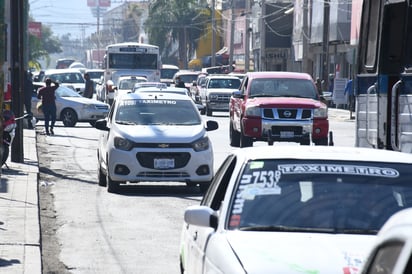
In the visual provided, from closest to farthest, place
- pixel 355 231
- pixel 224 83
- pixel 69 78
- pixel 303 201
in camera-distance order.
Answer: pixel 355 231, pixel 303 201, pixel 224 83, pixel 69 78

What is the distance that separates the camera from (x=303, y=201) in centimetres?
710

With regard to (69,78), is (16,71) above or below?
above

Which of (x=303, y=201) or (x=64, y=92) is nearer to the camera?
(x=303, y=201)

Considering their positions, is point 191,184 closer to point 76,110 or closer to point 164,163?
point 164,163

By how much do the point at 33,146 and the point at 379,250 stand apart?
24438 mm

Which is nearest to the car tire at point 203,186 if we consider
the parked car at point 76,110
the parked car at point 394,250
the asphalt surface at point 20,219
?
the asphalt surface at point 20,219

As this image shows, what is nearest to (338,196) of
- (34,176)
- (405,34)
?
(405,34)

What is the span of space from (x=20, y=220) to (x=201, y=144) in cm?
470

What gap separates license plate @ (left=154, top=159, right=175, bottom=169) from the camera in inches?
687

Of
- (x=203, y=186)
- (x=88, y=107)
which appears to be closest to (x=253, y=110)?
(x=203, y=186)

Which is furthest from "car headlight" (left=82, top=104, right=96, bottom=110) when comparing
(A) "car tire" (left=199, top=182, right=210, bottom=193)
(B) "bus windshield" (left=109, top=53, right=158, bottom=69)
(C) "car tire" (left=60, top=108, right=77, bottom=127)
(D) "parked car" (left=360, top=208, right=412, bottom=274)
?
(D) "parked car" (left=360, top=208, right=412, bottom=274)

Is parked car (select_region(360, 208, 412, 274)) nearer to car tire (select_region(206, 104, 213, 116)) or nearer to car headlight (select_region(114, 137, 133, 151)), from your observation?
car headlight (select_region(114, 137, 133, 151))

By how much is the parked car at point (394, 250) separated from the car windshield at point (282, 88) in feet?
75.7

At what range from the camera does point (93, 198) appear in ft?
56.5
